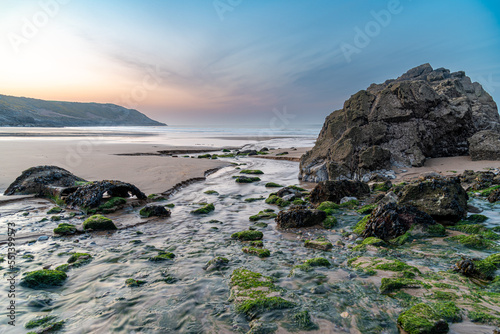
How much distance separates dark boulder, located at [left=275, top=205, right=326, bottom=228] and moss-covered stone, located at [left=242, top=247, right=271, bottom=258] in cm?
173

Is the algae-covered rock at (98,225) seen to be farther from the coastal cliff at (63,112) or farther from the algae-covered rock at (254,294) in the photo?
the coastal cliff at (63,112)

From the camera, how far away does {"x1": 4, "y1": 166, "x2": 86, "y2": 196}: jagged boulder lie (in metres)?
9.45

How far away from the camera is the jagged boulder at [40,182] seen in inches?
372

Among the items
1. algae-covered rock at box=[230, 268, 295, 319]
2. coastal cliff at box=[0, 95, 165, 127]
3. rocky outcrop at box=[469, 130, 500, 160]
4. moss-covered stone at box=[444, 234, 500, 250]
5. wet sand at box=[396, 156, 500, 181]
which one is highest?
coastal cliff at box=[0, 95, 165, 127]

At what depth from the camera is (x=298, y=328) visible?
314cm

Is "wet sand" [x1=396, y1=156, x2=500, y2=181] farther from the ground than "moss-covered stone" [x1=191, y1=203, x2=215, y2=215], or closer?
farther from the ground

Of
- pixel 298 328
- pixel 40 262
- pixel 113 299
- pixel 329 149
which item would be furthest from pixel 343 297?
pixel 329 149

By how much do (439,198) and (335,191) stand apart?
3.32 m

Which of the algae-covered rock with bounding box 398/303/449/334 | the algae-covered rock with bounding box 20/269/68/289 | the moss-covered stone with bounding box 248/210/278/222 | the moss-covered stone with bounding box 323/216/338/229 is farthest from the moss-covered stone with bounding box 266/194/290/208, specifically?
the algae-covered rock with bounding box 20/269/68/289

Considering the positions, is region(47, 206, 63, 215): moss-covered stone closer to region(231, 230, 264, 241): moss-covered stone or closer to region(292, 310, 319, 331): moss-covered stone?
region(231, 230, 264, 241): moss-covered stone

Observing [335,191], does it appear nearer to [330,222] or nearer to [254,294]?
[330,222]

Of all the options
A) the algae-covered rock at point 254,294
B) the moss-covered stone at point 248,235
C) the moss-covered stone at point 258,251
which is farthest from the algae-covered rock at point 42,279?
the moss-covered stone at point 248,235

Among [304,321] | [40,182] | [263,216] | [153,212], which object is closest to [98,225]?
[153,212]

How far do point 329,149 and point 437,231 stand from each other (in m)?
9.47
